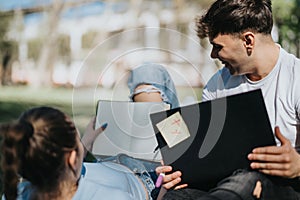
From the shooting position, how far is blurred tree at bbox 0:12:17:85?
5.80 metres

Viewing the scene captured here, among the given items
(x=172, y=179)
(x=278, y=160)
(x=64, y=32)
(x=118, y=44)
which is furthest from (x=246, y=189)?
(x=64, y=32)

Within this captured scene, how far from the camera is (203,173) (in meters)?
1.59

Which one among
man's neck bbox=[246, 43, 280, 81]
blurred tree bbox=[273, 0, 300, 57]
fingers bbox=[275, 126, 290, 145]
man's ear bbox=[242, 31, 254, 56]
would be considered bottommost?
fingers bbox=[275, 126, 290, 145]

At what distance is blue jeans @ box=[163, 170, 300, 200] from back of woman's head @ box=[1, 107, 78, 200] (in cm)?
35

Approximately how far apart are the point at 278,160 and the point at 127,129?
2.13 ft

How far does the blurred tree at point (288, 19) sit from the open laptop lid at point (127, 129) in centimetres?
298

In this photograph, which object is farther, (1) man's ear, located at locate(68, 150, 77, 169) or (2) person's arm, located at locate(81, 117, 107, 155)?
(2) person's arm, located at locate(81, 117, 107, 155)

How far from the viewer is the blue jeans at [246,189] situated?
1438mm

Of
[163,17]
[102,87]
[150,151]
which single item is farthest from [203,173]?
[163,17]

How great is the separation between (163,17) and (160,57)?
2517 mm

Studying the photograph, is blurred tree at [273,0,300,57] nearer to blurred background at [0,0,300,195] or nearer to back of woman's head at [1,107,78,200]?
blurred background at [0,0,300,195]

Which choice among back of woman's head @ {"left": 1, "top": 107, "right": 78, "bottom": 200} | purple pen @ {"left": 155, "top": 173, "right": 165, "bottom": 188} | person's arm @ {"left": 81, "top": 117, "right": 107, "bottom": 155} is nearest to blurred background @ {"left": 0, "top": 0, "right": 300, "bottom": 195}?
person's arm @ {"left": 81, "top": 117, "right": 107, "bottom": 155}

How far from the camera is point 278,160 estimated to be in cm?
146

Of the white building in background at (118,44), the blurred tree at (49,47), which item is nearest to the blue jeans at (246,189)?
the white building in background at (118,44)
